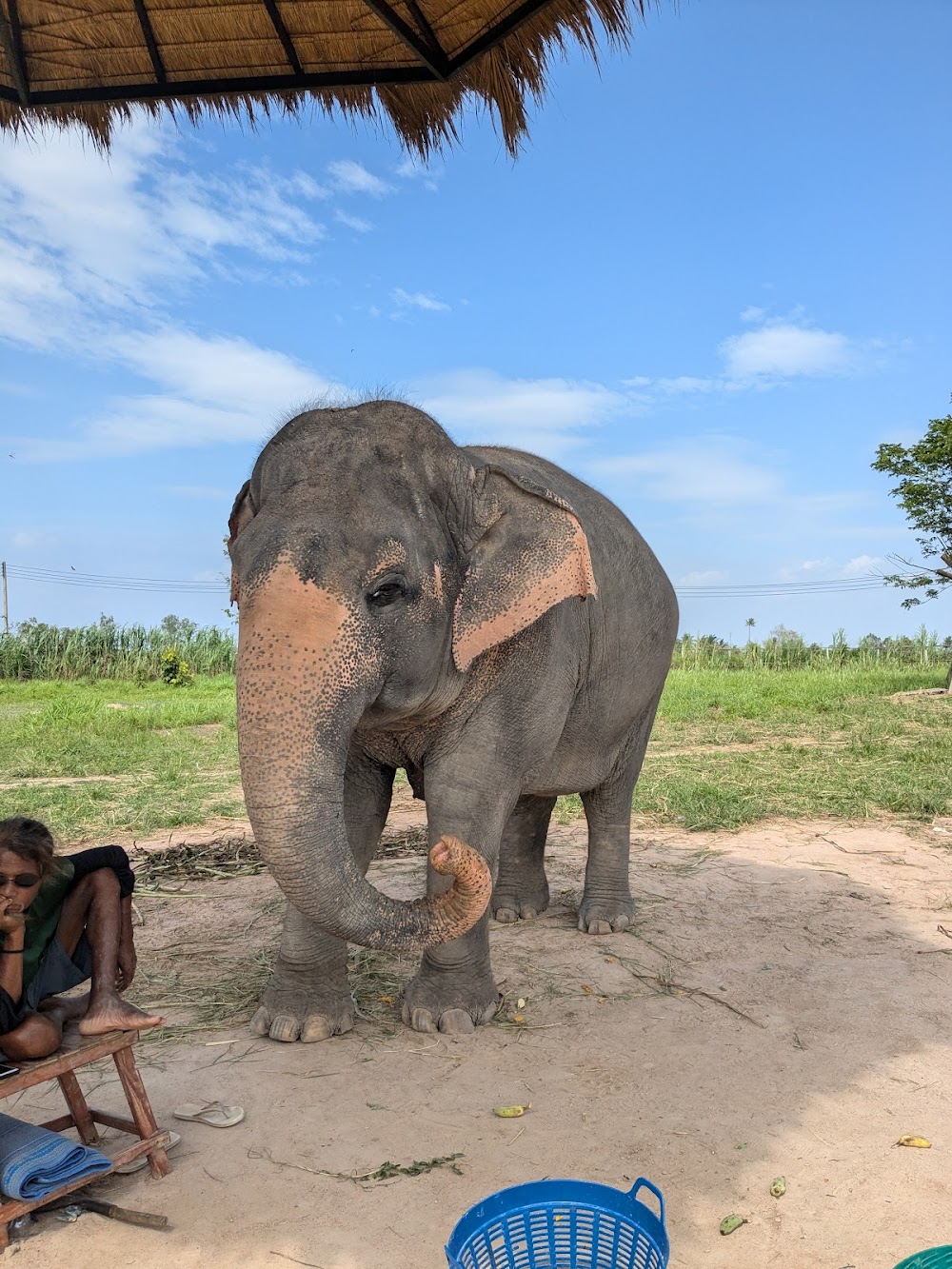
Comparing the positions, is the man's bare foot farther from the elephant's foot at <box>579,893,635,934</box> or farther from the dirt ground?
the elephant's foot at <box>579,893,635,934</box>

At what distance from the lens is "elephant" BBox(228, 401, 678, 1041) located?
10.2 feet

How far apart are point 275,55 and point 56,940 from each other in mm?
3625

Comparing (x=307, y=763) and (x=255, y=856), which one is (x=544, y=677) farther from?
(x=255, y=856)

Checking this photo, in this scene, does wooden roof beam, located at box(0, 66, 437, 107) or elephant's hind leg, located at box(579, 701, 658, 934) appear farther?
elephant's hind leg, located at box(579, 701, 658, 934)

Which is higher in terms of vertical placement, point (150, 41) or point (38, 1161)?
point (150, 41)

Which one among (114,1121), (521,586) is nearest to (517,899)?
(521,586)

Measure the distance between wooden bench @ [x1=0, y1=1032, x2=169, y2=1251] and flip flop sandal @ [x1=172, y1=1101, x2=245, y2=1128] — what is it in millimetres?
160

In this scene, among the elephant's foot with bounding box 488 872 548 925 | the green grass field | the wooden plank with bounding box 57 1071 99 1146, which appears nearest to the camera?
the wooden plank with bounding box 57 1071 99 1146

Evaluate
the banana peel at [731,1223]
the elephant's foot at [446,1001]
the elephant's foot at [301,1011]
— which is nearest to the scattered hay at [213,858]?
the elephant's foot at [446,1001]

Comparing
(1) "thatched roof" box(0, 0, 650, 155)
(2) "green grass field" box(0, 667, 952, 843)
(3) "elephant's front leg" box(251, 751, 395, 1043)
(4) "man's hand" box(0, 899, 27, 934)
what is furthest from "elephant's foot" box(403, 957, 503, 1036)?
(2) "green grass field" box(0, 667, 952, 843)

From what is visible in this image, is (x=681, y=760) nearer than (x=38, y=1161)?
No

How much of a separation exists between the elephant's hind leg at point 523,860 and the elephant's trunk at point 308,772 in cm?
273

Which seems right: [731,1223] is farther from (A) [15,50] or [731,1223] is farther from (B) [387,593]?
(A) [15,50]

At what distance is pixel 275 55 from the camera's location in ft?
14.6
